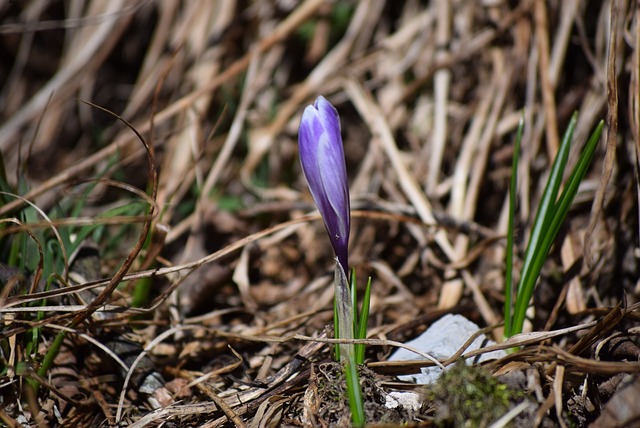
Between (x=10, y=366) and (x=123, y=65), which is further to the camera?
(x=123, y=65)

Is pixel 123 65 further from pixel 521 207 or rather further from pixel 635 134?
pixel 635 134

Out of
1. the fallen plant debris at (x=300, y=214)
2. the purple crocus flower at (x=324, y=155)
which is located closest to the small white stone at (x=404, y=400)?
the fallen plant debris at (x=300, y=214)

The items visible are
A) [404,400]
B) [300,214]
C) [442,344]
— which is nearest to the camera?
[404,400]

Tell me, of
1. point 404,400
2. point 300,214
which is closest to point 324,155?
point 404,400

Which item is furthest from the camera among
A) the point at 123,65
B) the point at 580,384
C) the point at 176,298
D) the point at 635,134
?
the point at 123,65

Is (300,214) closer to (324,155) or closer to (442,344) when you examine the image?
(442,344)

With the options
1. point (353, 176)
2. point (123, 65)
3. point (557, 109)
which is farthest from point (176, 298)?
point (123, 65)

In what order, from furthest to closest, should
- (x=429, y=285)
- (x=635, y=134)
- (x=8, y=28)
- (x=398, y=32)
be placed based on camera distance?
(x=398, y=32), (x=8, y=28), (x=429, y=285), (x=635, y=134)

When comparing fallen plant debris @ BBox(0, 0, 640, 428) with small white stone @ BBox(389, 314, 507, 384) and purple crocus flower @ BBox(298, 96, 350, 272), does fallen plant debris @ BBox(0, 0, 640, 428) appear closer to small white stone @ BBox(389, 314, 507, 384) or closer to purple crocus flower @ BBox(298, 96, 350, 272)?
small white stone @ BBox(389, 314, 507, 384)

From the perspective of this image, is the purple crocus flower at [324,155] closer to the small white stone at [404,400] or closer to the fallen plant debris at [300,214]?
the fallen plant debris at [300,214]
